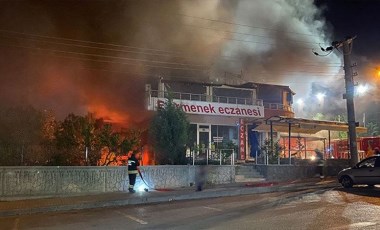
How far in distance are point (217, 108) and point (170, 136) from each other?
7.85 metres

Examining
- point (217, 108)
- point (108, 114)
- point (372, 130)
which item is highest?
point (217, 108)

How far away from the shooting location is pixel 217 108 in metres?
22.2

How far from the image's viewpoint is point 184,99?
22.6 metres

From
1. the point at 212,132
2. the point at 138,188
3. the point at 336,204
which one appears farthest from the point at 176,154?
the point at 212,132

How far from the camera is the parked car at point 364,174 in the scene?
12.7 m

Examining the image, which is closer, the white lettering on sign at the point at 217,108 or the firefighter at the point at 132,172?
the firefighter at the point at 132,172

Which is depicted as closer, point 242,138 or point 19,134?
point 19,134

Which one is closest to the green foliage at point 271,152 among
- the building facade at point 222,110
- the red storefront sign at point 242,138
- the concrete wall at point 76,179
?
the building facade at point 222,110

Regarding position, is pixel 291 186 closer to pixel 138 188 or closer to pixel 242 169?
pixel 242 169

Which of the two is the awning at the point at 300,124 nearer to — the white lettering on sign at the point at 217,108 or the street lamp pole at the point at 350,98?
the white lettering on sign at the point at 217,108

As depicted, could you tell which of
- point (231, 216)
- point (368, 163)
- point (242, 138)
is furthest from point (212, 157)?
point (231, 216)

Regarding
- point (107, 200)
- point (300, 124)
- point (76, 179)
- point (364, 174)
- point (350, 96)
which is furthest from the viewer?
point (300, 124)

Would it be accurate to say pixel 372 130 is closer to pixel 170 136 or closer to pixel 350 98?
pixel 350 98

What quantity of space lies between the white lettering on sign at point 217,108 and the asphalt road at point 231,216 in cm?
1135
